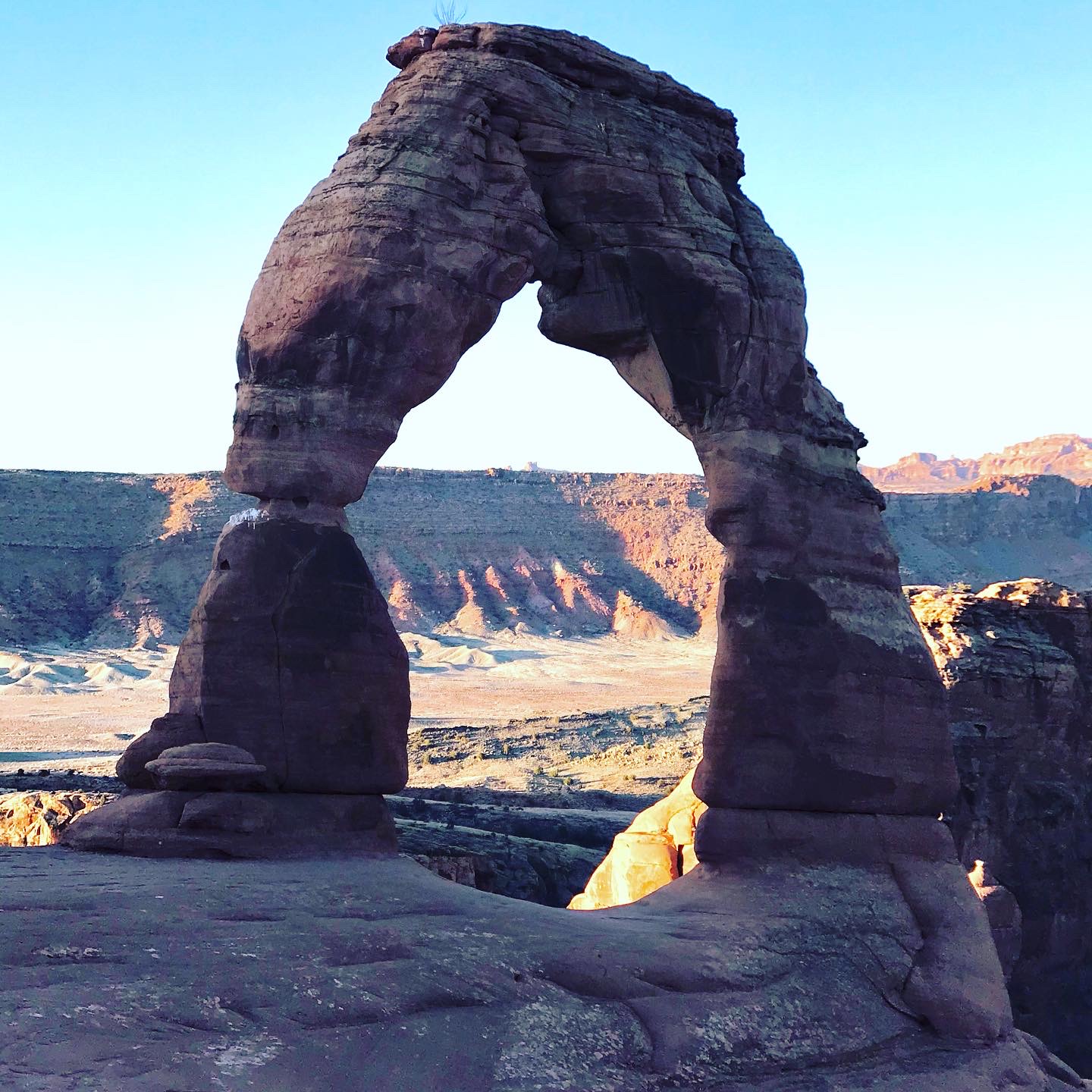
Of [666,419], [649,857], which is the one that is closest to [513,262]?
[666,419]

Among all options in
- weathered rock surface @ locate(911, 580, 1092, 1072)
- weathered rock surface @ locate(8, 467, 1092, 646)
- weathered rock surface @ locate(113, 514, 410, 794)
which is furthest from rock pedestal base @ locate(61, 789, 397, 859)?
weathered rock surface @ locate(8, 467, 1092, 646)

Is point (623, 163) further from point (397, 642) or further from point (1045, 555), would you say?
point (1045, 555)

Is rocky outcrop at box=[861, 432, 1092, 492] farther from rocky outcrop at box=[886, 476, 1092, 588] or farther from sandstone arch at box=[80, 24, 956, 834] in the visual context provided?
sandstone arch at box=[80, 24, 956, 834]

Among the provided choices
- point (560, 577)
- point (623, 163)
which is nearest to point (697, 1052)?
point (623, 163)

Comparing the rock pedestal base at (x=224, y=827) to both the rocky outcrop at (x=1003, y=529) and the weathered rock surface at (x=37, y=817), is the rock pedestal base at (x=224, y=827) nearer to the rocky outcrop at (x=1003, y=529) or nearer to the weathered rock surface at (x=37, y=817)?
the weathered rock surface at (x=37, y=817)

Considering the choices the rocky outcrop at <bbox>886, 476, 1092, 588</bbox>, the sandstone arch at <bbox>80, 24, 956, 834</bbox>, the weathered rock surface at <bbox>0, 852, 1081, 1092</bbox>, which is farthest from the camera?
the rocky outcrop at <bbox>886, 476, 1092, 588</bbox>

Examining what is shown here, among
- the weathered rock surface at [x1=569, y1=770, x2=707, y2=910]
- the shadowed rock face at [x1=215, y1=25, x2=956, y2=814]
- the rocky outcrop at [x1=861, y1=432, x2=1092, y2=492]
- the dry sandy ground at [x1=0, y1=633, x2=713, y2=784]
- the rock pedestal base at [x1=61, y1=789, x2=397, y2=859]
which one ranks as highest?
the rocky outcrop at [x1=861, y1=432, x2=1092, y2=492]

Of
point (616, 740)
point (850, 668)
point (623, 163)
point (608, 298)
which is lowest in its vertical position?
point (616, 740)
